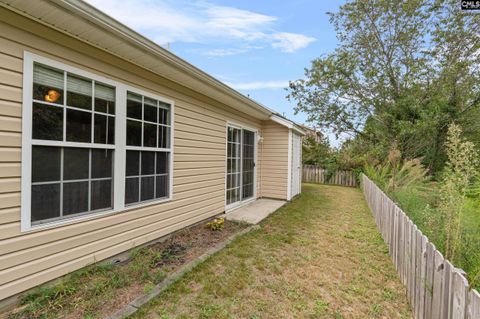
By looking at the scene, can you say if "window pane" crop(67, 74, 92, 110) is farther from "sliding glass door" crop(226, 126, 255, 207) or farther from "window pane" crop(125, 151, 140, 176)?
"sliding glass door" crop(226, 126, 255, 207)

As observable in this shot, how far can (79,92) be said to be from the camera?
2805 mm

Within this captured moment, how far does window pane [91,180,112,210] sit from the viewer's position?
302 cm

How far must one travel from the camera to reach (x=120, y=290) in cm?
258

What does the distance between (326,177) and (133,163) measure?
12695 mm

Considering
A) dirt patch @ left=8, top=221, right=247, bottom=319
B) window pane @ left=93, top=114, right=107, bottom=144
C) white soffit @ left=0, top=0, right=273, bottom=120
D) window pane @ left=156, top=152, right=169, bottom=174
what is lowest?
dirt patch @ left=8, top=221, right=247, bottom=319

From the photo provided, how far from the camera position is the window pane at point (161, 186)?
4.02 metres

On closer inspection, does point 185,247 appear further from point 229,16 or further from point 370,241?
point 229,16

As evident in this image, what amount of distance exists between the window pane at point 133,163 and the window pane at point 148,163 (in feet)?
0.36

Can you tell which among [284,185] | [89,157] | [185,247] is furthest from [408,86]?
[89,157]

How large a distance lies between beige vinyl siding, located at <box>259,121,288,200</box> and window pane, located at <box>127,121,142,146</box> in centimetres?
518

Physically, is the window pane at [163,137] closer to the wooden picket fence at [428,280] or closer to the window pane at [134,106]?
the window pane at [134,106]

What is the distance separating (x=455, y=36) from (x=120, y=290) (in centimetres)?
1480

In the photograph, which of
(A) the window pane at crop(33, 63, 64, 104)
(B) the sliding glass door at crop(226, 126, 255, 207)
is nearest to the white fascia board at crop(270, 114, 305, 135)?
Answer: (B) the sliding glass door at crop(226, 126, 255, 207)

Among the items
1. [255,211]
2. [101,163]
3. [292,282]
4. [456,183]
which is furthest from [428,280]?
[255,211]
